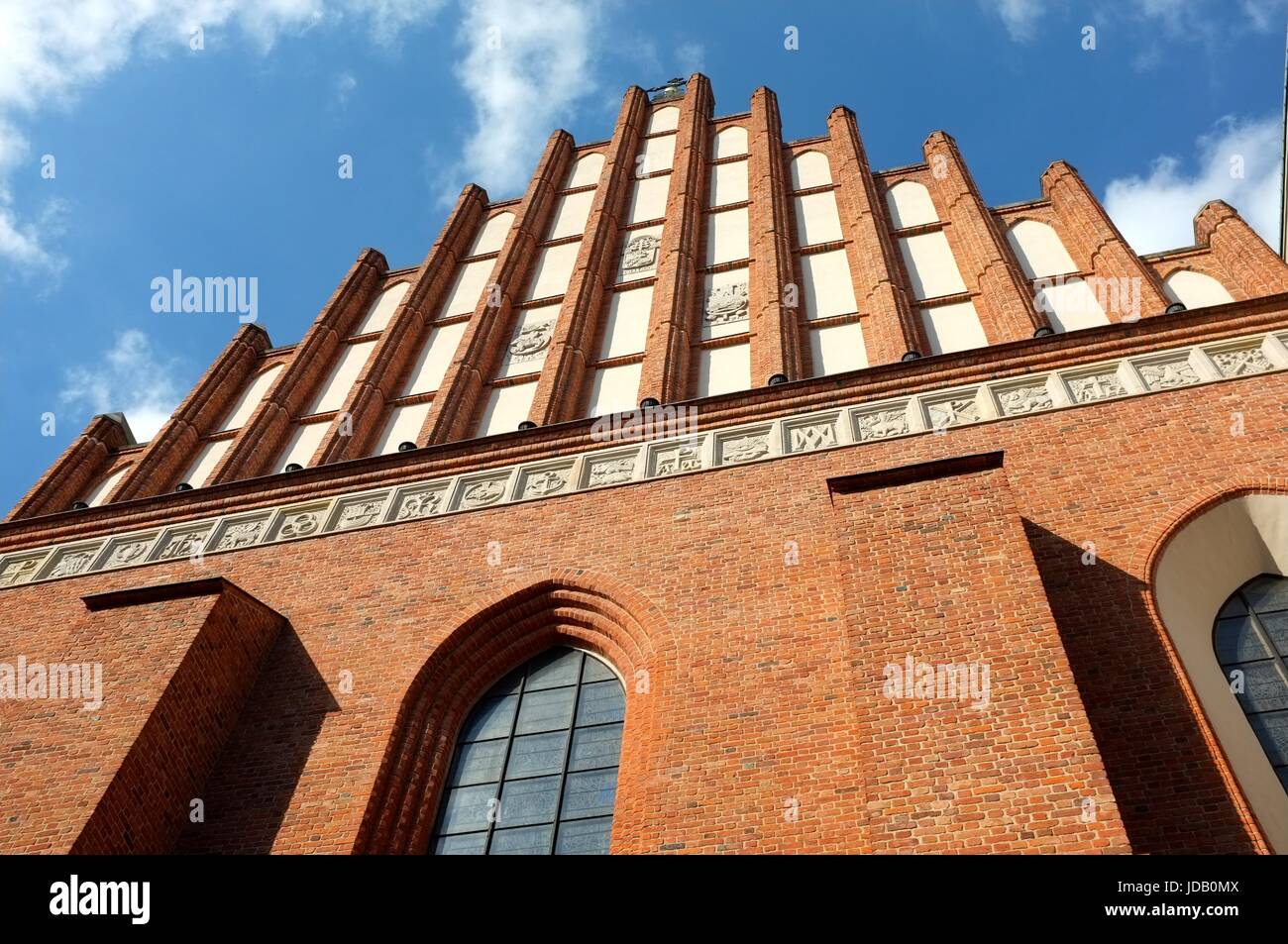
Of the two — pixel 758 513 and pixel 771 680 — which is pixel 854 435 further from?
pixel 771 680

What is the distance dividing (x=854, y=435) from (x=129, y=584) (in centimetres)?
628

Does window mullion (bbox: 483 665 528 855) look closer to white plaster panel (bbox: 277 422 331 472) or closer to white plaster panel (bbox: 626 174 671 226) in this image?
white plaster panel (bbox: 277 422 331 472)

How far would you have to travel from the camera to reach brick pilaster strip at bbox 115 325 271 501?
10586 millimetres

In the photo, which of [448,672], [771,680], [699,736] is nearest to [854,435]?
[771,680]

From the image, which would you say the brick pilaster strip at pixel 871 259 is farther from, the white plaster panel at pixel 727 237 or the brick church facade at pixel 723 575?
the white plaster panel at pixel 727 237

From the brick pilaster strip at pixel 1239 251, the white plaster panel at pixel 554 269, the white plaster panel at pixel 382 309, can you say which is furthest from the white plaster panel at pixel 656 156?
the brick pilaster strip at pixel 1239 251

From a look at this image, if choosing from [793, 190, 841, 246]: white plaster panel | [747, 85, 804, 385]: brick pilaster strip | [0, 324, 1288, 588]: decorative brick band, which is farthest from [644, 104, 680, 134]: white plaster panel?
[0, 324, 1288, 588]: decorative brick band

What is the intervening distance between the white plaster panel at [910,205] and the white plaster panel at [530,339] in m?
4.10

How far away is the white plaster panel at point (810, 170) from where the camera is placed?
13.3 m

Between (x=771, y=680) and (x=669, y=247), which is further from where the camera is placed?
(x=669, y=247)

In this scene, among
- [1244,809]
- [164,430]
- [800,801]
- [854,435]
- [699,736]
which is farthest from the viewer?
[164,430]

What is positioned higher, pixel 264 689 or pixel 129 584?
pixel 129 584

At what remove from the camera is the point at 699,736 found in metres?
6.27

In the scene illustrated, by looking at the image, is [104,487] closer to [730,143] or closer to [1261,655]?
[730,143]
